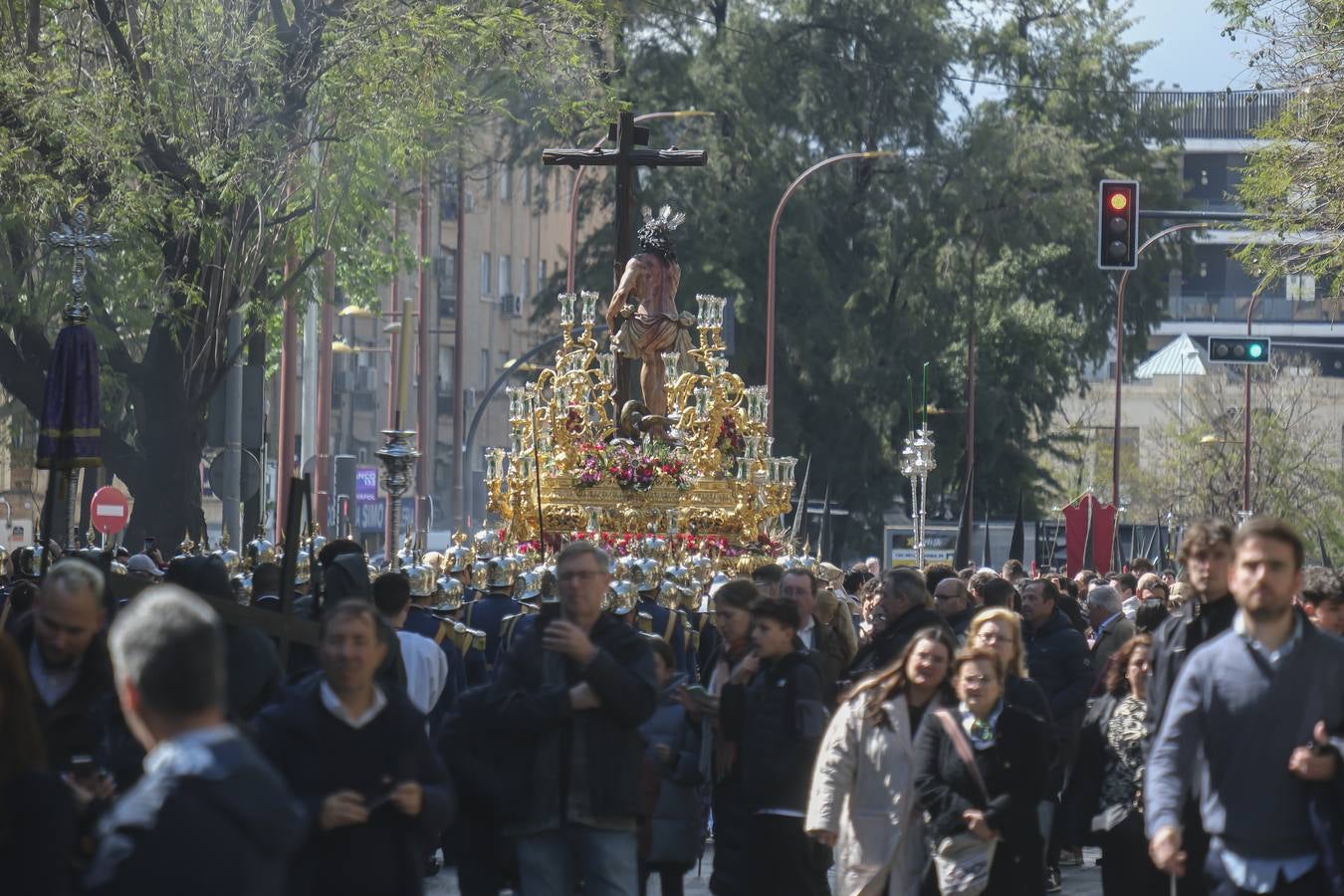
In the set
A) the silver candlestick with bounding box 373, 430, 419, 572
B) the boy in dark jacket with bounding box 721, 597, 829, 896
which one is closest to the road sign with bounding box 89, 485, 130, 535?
the silver candlestick with bounding box 373, 430, 419, 572

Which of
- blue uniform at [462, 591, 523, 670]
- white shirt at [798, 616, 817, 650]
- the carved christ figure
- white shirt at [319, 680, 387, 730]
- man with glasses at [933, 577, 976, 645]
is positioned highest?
the carved christ figure

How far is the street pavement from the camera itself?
12.8 metres

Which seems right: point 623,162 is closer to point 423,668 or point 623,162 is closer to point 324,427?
point 423,668

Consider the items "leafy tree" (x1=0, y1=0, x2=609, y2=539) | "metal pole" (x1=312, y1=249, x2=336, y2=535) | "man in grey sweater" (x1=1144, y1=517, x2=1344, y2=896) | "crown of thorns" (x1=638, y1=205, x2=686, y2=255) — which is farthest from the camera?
"metal pole" (x1=312, y1=249, x2=336, y2=535)

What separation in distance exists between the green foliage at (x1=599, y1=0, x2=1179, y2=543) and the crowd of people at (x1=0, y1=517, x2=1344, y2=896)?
3296cm

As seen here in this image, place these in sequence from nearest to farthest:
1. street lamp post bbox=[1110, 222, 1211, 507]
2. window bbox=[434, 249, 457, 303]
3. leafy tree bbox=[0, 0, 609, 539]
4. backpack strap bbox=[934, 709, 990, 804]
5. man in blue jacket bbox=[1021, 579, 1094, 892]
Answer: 1. backpack strap bbox=[934, 709, 990, 804]
2. man in blue jacket bbox=[1021, 579, 1094, 892]
3. leafy tree bbox=[0, 0, 609, 539]
4. street lamp post bbox=[1110, 222, 1211, 507]
5. window bbox=[434, 249, 457, 303]

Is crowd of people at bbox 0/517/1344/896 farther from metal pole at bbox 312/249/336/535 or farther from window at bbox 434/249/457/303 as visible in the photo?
window at bbox 434/249/457/303

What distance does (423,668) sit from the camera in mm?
11062

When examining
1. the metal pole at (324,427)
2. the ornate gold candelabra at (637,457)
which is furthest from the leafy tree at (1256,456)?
the ornate gold candelabra at (637,457)

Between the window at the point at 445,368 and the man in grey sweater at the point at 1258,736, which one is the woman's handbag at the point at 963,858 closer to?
the man in grey sweater at the point at 1258,736

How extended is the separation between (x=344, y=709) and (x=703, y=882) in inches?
265

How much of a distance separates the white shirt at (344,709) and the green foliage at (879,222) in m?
37.7

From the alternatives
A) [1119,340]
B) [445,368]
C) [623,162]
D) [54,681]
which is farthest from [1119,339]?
[54,681]

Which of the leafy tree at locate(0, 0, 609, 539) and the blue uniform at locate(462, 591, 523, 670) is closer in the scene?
the blue uniform at locate(462, 591, 523, 670)
